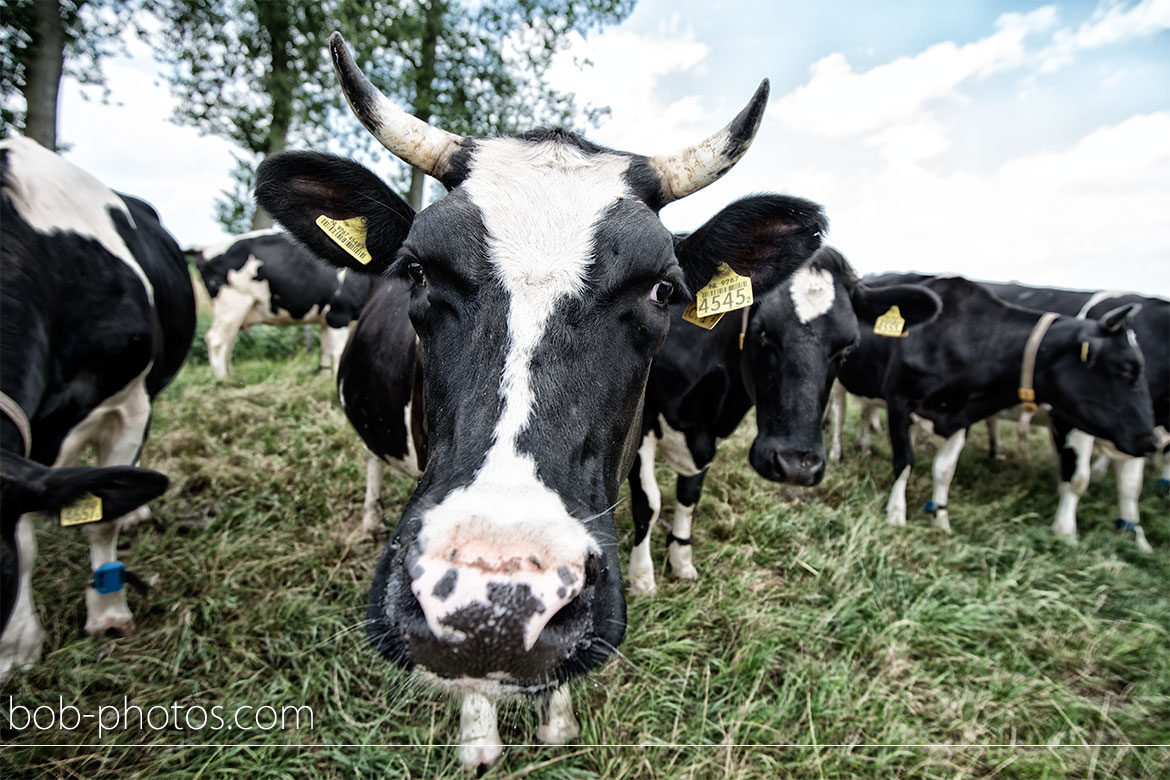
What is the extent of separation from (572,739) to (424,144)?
2.48m

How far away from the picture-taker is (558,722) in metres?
2.35

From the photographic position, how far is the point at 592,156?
1.90m

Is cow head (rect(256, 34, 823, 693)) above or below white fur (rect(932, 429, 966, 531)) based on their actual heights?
above

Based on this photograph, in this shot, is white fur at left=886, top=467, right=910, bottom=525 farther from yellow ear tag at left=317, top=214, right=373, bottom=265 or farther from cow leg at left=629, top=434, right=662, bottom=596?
yellow ear tag at left=317, top=214, right=373, bottom=265

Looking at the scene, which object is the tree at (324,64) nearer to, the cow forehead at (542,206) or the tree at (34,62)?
the tree at (34,62)

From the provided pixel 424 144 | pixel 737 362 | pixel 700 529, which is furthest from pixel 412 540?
pixel 700 529

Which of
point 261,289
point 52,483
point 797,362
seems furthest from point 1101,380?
point 261,289

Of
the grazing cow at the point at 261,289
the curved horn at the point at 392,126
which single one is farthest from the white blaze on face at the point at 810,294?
the grazing cow at the point at 261,289

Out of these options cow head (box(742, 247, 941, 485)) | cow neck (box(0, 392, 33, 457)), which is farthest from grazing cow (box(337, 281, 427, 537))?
cow head (box(742, 247, 941, 485))

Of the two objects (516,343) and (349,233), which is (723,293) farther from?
(349,233)

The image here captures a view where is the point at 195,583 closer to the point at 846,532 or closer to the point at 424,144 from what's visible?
the point at 424,144

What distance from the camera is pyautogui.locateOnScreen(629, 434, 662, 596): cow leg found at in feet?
11.1

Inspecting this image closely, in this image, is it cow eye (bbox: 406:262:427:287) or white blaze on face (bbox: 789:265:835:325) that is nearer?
cow eye (bbox: 406:262:427:287)

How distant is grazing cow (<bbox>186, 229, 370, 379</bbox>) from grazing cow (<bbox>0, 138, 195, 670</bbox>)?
18.4 ft
